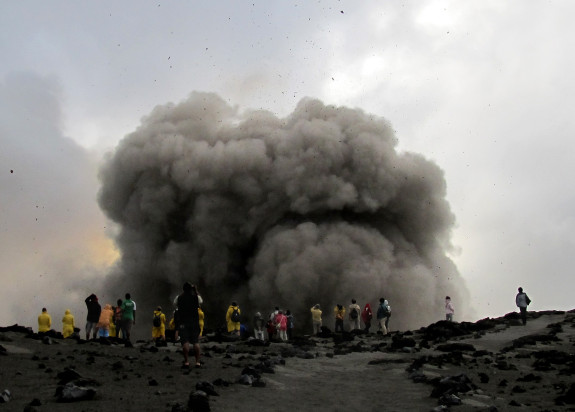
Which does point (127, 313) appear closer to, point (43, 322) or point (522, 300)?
point (43, 322)

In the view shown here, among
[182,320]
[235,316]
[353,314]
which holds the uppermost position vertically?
[353,314]

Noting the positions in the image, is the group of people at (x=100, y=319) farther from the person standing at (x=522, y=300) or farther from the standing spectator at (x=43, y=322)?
the person standing at (x=522, y=300)

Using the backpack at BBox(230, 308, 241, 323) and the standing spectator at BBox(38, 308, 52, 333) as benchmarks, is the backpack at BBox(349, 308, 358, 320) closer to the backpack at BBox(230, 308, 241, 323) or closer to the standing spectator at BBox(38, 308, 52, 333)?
the backpack at BBox(230, 308, 241, 323)

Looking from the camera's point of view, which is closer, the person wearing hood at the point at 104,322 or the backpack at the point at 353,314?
the person wearing hood at the point at 104,322

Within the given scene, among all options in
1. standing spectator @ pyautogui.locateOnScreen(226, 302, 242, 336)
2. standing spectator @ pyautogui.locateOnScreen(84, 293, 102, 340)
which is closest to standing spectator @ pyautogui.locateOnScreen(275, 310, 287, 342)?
standing spectator @ pyautogui.locateOnScreen(226, 302, 242, 336)

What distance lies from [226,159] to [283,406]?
4397 cm

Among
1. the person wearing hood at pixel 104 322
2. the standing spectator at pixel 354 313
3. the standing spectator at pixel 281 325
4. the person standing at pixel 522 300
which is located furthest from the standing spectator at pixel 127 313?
the person standing at pixel 522 300

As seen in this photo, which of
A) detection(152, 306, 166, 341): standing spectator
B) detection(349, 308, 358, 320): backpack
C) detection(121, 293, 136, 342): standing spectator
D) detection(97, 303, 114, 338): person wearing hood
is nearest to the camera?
detection(121, 293, 136, 342): standing spectator

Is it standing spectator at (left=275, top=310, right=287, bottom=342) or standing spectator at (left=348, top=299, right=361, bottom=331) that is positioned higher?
standing spectator at (left=348, top=299, right=361, bottom=331)

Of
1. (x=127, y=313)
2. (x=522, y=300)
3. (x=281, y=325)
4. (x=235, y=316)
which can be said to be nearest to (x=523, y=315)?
(x=522, y=300)

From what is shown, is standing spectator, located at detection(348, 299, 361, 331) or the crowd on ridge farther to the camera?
standing spectator, located at detection(348, 299, 361, 331)

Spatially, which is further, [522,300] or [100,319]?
[522,300]

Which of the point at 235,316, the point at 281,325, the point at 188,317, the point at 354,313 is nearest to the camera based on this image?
the point at 188,317

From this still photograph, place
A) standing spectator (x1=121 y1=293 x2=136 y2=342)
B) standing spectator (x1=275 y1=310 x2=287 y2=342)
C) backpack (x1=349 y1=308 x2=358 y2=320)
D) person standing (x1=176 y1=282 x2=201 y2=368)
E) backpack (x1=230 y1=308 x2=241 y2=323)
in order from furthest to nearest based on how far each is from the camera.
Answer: backpack (x1=349 y1=308 x2=358 y2=320) → standing spectator (x1=275 y1=310 x2=287 y2=342) → backpack (x1=230 y1=308 x2=241 y2=323) → standing spectator (x1=121 y1=293 x2=136 y2=342) → person standing (x1=176 y1=282 x2=201 y2=368)
